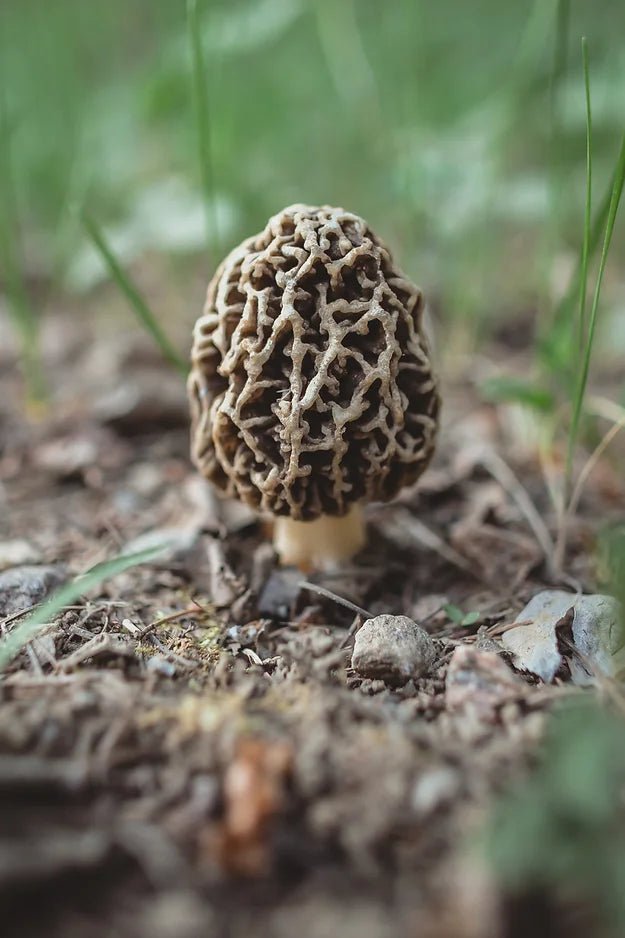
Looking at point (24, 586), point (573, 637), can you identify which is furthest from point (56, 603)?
point (573, 637)

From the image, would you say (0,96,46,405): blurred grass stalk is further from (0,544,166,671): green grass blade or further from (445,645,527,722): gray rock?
(445,645,527,722): gray rock

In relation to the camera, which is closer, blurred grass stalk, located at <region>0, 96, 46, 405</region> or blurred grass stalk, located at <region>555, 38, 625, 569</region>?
blurred grass stalk, located at <region>555, 38, 625, 569</region>

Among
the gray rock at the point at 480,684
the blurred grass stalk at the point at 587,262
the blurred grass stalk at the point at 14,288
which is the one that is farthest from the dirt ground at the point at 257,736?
the blurred grass stalk at the point at 14,288

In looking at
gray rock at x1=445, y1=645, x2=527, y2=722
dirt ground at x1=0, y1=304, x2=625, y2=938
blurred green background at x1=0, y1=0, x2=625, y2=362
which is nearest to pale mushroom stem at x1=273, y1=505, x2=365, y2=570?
dirt ground at x1=0, y1=304, x2=625, y2=938

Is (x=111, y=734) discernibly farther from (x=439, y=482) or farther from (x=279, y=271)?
(x=439, y=482)

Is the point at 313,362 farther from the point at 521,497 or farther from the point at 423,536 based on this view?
the point at 521,497

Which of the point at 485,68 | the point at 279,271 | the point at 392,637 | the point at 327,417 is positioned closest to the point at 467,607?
the point at 392,637

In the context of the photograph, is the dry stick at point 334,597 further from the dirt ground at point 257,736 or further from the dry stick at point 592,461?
the dry stick at point 592,461
